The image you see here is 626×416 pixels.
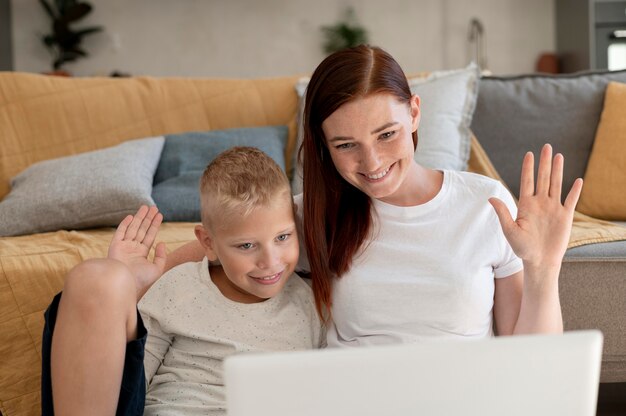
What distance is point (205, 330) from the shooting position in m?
1.52

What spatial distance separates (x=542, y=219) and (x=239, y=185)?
0.52 metres

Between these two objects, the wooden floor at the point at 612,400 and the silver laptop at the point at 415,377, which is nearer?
the silver laptop at the point at 415,377

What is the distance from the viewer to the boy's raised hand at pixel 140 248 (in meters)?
1.54

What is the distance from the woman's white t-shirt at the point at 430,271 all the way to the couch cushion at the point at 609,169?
1.15m

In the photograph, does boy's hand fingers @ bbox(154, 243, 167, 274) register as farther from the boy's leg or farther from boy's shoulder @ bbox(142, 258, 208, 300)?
the boy's leg

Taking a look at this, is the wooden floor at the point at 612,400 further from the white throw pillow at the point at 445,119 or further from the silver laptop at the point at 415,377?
the silver laptop at the point at 415,377

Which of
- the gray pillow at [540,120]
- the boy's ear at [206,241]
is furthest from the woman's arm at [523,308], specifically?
the gray pillow at [540,120]

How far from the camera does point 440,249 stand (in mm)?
1468

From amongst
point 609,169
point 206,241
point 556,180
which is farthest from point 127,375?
point 609,169

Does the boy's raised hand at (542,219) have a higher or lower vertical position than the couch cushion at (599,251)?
higher

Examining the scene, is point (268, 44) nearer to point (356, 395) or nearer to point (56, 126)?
point (56, 126)

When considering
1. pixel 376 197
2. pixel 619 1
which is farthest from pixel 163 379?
pixel 619 1

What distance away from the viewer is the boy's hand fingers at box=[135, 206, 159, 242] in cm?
159

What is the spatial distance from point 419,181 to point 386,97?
0.65 feet
